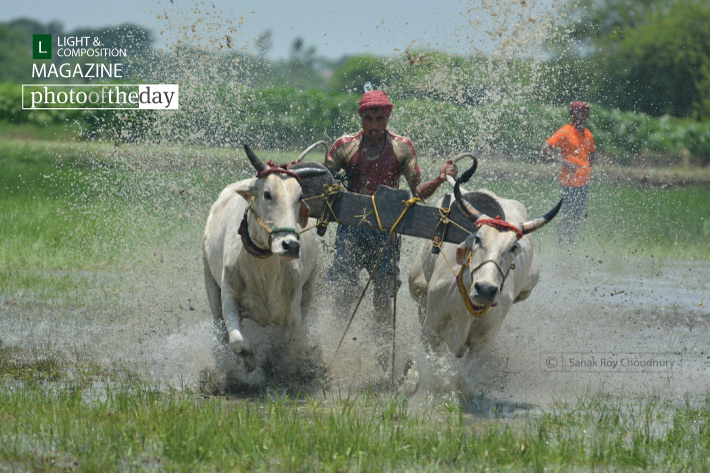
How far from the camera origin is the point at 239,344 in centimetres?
618

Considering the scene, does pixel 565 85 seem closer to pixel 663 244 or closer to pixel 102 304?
pixel 663 244

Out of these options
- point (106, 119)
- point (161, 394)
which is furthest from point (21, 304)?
point (106, 119)

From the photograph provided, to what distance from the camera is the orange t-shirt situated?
11.9 m

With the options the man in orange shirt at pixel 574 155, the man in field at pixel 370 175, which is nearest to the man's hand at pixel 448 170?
the man in field at pixel 370 175

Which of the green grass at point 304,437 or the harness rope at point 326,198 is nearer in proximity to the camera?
the green grass at point 304,437

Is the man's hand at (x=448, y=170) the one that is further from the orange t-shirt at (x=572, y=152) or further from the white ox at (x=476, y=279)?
the orange t-shirt at (x=572, y=152)

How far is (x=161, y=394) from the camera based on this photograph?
18.9 feet

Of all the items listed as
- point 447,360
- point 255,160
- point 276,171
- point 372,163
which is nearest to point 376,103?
point 372,163

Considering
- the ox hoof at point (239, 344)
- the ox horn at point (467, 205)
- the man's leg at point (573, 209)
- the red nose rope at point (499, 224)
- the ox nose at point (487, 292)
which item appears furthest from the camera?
the man's leg at point (573, 209)

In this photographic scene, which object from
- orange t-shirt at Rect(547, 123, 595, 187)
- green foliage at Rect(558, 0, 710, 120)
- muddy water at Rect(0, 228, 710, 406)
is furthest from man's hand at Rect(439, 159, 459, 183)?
green foliage at Rect(558, 0, 710, 120)

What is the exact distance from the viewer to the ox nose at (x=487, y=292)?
17.9ft

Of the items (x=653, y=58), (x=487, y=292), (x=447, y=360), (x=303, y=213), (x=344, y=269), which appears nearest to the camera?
(x=487, y=292)

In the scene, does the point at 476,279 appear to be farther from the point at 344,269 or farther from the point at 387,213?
the point at 344,269

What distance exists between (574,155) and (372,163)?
5420mm
